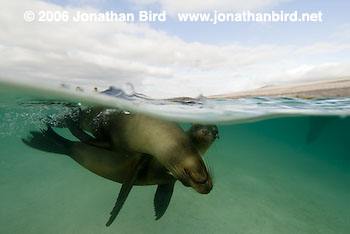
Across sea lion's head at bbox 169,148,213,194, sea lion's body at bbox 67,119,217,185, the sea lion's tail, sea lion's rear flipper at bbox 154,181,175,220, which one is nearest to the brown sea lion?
sea lion's head at bbox 169,148,213,194

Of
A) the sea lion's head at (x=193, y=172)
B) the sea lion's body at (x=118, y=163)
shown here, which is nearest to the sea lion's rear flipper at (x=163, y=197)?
the sea lion's body at (x=118, y=163)

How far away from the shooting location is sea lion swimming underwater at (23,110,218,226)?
10.3 ft

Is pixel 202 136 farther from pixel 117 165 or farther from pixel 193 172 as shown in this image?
pixel 117 165

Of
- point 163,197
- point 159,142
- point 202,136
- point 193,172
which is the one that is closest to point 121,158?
point 159,142

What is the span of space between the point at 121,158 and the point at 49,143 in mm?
1339

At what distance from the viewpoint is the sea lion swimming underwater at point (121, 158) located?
312 cm

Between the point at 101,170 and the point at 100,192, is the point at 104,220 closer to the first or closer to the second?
the point at 100,192

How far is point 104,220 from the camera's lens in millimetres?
6355

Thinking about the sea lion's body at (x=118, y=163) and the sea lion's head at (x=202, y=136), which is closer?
the sea lion's head at (x=202, y=136)

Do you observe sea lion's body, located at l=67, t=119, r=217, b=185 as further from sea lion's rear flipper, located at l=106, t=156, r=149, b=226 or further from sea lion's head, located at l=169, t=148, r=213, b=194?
sea lion's head, located at l=169, t=148, r=213, b=194

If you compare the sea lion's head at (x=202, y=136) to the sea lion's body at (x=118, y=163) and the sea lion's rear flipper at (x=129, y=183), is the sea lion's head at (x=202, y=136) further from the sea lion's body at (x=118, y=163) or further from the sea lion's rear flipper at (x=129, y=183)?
the sea lion's rear flipper at (x=129, y=183)

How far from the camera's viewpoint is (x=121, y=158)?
3.46 metres

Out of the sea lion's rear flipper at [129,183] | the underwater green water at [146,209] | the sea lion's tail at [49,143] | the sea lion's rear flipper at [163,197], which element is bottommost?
the underwater green water at [146,209]

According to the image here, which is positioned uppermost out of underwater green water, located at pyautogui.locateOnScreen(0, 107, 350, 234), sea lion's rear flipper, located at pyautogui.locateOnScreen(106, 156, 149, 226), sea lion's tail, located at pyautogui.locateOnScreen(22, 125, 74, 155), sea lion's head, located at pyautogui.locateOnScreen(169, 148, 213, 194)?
sea lion's tail, located at pyautogui.locateOnScreen(22, 125, 74, 155)
